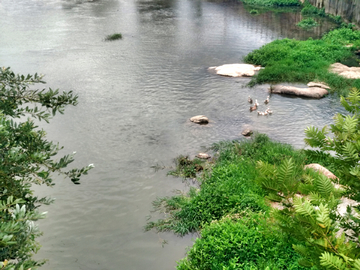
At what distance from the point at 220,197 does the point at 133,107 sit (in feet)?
22.0

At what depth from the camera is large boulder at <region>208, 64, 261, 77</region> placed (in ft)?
53.8

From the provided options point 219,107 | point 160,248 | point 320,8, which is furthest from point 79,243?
point 320,8

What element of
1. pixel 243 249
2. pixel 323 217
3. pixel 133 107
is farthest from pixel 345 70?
pixel 323 217

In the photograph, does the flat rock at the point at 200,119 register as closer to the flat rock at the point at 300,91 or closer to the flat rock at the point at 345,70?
the flat rock at the point at 300,91

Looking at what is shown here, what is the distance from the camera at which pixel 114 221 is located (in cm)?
825

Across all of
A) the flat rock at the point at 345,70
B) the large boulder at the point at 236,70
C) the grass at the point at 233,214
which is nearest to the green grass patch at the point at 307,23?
the flat rock at the point at 345,70

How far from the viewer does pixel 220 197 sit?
7.88 m

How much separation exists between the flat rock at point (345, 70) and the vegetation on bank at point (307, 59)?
1.00ft

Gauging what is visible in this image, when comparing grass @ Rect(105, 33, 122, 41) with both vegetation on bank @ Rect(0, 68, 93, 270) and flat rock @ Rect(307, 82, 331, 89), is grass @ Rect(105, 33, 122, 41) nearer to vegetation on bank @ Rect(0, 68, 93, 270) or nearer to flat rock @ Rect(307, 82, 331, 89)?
flat rock @ Rect(307, 82, 331, 89)

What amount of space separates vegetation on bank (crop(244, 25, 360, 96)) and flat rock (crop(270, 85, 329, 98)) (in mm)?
711

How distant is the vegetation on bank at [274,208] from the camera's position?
9.49 feet

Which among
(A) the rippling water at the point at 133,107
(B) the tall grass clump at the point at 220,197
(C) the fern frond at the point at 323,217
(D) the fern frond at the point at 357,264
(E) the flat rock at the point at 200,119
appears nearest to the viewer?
(D) the fern frond at the point at 357,264

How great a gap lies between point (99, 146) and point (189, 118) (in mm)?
3373

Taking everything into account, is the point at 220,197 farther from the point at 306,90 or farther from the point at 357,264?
the point at 306,90
